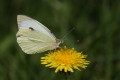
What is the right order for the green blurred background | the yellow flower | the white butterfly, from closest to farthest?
the yellow flower
the white butterfly
the green blurred background

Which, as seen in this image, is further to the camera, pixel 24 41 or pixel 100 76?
pixel 100 76

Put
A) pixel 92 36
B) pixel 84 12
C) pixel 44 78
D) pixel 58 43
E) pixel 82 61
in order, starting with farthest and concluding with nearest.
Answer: pixel 84 12 → pixel 92 36 → pixel 44 78 → pixel 58 43 → pixel 82 61

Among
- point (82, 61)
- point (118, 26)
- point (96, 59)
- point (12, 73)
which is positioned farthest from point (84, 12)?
point (82, 61)

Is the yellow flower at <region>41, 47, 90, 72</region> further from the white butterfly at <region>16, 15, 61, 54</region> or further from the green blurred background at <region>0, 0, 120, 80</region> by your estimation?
the green blurred background at <region>0, 0, 120, 80</region>

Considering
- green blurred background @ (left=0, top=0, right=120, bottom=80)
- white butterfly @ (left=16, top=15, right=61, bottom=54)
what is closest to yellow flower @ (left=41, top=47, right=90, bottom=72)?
white butterfly @ (left=16, top=15, right=61, bottom=54)

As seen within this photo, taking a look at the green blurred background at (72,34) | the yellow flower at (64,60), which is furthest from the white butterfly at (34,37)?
the green blurred background at (72,34)

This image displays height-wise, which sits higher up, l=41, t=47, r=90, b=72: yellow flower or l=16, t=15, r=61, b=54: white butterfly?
l=16, t=15, r=61, b=54: white butterfly

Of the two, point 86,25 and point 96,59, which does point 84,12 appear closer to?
point 86,25

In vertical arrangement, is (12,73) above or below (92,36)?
below
